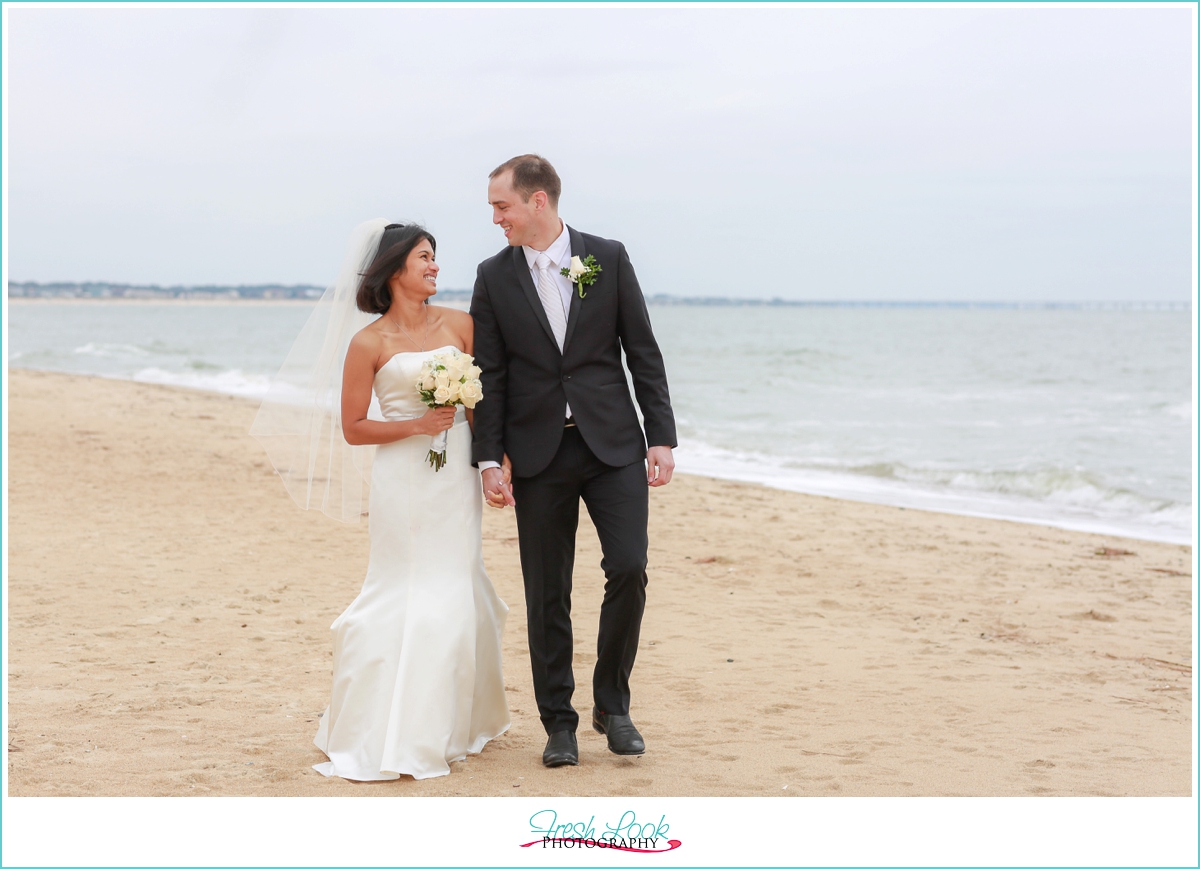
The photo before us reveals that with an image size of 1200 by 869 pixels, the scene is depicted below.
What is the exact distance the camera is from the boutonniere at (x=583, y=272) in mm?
4121

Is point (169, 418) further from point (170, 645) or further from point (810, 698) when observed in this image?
point (810, 698)

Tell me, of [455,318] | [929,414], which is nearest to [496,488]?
[455,318]

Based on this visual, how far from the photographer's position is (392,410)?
14.1 feet

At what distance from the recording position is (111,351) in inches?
1657

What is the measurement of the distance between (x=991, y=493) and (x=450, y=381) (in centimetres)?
1225

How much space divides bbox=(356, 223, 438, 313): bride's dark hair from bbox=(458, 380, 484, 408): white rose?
569 millimetres

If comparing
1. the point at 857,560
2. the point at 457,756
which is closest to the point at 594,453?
the point at 457,756

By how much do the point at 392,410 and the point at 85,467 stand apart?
8833 millimetres

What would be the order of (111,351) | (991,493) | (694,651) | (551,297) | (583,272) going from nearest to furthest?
1. (583,272)
2. (551,297)
3. (694,651)
4. (991,493)
5. (111,351)

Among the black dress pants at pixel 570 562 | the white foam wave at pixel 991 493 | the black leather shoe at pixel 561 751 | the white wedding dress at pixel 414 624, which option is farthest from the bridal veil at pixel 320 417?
the white foam wave at pixel 991 493

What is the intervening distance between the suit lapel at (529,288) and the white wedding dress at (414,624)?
48 centimetres

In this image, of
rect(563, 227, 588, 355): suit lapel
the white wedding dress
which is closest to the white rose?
the white wedding dress

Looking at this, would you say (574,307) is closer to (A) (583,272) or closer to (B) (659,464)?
(A) (583,272)

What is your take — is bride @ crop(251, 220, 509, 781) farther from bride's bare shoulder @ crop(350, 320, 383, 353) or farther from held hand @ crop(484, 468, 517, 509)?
held hand @ crop(484, 468, 517, 509)
